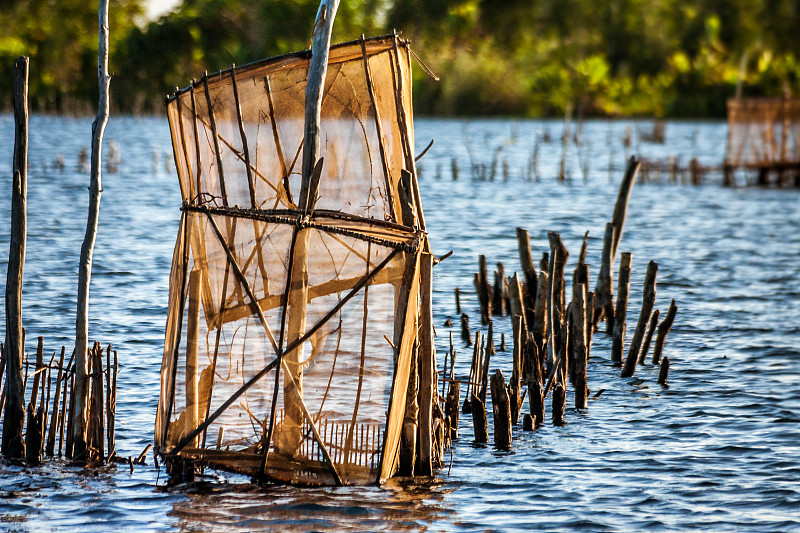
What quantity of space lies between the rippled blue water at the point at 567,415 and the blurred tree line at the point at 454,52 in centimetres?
4697

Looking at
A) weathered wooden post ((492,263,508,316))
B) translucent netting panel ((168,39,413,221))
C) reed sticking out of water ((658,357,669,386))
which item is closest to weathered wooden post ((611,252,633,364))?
reed sticking out of water ((658,357,669,386))

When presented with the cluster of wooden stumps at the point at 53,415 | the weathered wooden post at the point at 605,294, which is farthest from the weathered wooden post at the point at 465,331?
the cluster of wooden stumps at the point at 53,415

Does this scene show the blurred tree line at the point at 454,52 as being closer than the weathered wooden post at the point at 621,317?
No

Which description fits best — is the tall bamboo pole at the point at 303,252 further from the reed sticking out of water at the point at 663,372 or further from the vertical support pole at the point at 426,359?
the reed sticking out of water at the point at 663,372

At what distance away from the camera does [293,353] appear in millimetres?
9383

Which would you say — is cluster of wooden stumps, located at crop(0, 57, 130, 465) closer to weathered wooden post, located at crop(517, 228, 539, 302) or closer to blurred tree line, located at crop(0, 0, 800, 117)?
weathered wooden post, located at crop(517, 228, 539, 302)

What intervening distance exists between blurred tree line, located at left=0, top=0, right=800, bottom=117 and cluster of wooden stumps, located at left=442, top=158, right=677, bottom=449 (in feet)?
198

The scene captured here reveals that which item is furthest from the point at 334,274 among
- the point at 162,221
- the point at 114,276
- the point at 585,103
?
the point at 585,103

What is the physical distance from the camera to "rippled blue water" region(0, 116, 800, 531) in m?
9.22

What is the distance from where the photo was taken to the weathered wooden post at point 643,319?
543 inches

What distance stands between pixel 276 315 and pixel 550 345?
4.45m

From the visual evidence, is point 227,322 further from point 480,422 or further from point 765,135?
point 765,135

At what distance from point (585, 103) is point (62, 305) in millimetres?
73825

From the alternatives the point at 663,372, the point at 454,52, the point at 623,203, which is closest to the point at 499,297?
the point at 623,203
